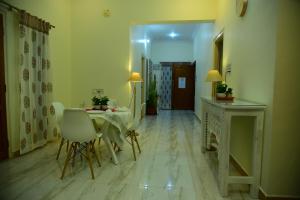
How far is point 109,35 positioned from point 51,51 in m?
1.27

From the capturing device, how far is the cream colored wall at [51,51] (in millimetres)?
3279

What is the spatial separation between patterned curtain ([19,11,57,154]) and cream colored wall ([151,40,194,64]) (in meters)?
6.40

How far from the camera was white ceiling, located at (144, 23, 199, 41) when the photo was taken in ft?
24.2

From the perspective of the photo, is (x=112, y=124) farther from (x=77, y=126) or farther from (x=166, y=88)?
(x=166, y=88)

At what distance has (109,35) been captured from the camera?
489 centimetres

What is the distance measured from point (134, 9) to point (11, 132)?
333cm

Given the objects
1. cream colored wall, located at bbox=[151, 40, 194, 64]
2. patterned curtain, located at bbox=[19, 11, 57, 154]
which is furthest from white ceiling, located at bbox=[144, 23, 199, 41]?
patterned curtain, located at bbox=[19, 11, 57, 154]

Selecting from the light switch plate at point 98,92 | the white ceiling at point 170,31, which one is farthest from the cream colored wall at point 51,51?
the white ceiling at point 170,31

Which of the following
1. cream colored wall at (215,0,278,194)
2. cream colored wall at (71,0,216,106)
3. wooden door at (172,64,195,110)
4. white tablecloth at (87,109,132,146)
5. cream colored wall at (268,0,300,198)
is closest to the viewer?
cream colored wall at (268,0,300,198)

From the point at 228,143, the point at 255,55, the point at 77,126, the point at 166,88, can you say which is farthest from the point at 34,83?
the point at 166,88

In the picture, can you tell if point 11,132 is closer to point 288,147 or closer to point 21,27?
point 21,27

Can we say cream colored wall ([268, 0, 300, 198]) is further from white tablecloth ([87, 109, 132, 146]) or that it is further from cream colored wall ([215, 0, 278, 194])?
white tablecloth ([87, 109, 132, 146])

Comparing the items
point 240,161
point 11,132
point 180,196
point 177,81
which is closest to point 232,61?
point 240,161

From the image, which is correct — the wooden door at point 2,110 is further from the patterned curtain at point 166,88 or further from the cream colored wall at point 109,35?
the patterned curtain at point 166,88
